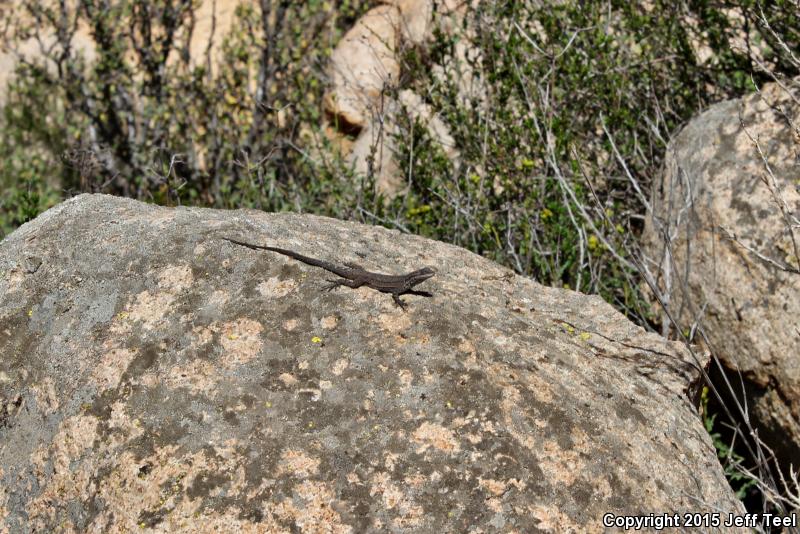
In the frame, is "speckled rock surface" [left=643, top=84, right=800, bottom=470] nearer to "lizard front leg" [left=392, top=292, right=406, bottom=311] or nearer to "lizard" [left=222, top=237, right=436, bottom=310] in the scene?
"lizard" [left=222, top=237, right=436, bottom=310]

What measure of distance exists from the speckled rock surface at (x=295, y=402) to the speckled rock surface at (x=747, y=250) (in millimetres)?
882

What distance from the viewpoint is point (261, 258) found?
3193 millimetres

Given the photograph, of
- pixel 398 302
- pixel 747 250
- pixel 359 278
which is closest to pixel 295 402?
pixel 398 302

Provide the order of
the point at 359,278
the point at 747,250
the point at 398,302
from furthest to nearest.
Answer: the point at 747,250, the point at 359,278, the point at 398,302

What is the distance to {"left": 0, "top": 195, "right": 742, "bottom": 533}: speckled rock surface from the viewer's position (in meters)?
2.43

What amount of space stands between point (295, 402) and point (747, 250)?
8.19 ft

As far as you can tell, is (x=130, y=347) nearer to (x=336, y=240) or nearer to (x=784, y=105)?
(x=336, y=240)

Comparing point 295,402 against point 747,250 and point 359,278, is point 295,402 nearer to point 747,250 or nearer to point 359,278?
point 359,278

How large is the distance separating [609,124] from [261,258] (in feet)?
11.7

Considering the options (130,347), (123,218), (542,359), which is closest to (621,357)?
(542,359)

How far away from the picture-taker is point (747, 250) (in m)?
4.06

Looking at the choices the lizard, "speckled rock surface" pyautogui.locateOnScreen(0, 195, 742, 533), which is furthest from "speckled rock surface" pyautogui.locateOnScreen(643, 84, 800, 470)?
the lizard

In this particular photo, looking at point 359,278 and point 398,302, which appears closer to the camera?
point 398,302

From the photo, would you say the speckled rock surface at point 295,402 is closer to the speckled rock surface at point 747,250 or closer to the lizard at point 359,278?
the lizard at point 359,278
